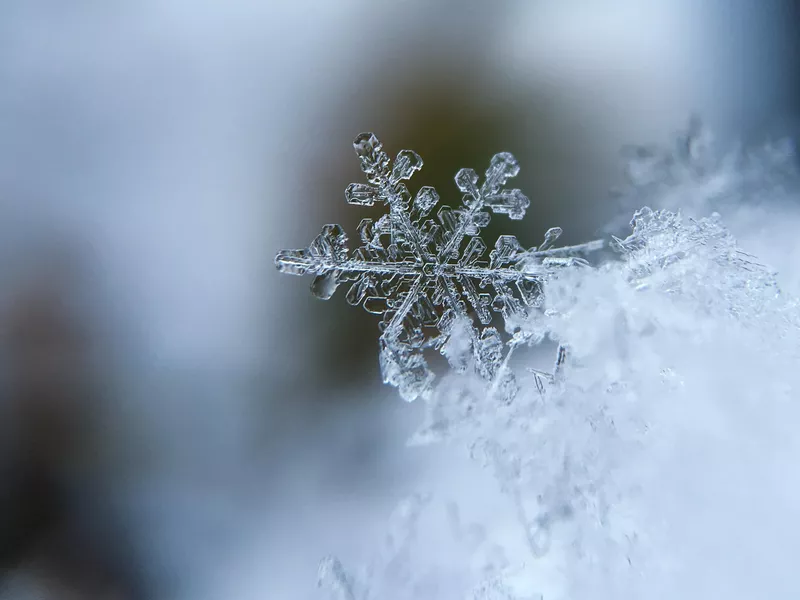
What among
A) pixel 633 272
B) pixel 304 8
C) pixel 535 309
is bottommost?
pixel 535 309

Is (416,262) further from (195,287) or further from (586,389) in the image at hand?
(195,287)

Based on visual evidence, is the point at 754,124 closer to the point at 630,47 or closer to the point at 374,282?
the point at 630,47

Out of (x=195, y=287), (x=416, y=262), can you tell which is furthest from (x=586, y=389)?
(x=195, y=287)

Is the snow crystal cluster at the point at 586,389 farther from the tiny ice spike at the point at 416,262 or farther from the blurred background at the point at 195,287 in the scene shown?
the blurred background at the point at 195,287

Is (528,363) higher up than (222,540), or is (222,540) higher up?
(528,363)

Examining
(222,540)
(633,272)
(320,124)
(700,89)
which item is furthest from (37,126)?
(700,89)

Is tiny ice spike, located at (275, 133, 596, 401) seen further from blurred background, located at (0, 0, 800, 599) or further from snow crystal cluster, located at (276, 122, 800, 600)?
blurred background, located at (0, 0, 800, 599)

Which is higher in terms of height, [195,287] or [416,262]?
[416,262]
